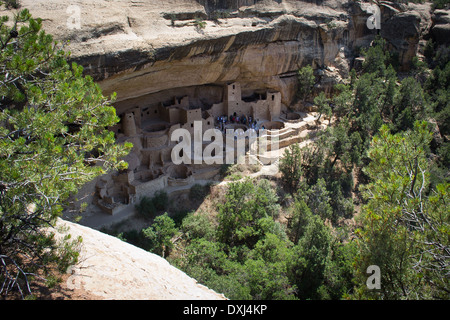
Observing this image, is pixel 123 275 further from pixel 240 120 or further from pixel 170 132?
pixel 240 120

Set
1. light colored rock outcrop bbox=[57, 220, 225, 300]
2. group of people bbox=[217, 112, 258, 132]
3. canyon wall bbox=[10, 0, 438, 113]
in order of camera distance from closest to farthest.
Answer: light colored rock outcrop bbox=[57, 220, 225, 300] < canyon wall bbox=[10, 0, 438, 113] < group of people bbox=[217, 112, 258, 132]

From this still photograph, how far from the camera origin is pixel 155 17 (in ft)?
48.0

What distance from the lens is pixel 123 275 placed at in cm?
679

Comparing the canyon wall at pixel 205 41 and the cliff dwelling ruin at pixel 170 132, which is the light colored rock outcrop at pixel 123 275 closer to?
the cliff dwelling ruin at pixel 170 132

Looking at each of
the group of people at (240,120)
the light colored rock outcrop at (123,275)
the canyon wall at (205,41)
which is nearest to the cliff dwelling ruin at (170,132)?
the group of people at (240,120)

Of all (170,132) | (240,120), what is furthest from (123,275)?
(240,120)

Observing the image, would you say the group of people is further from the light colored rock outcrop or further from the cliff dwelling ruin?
the light colored rock outcrop

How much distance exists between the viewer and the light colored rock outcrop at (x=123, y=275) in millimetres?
6289

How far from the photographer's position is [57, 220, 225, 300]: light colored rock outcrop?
6289 millimetres

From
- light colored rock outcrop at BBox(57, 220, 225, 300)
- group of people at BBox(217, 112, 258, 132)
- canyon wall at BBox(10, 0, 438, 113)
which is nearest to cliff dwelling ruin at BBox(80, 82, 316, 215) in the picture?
group of people at BBox(217, 112, 258, 132)

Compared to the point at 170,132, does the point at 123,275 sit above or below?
above

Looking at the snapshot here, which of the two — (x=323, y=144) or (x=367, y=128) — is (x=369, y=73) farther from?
(x=323, y=144)

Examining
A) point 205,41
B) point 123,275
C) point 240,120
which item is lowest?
point 240,120

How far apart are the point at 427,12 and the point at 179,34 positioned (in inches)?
942
